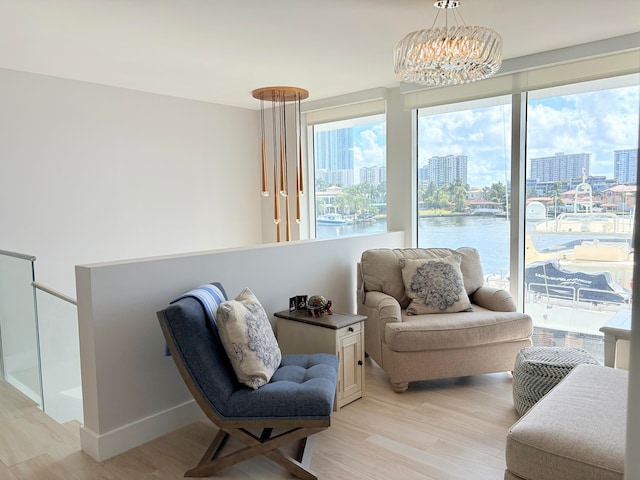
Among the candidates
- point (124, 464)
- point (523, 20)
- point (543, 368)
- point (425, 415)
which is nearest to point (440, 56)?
point (523, 20)

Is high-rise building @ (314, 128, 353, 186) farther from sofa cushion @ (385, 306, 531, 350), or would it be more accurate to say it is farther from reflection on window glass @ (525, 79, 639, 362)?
sofa cushion @ (385, 306, 531, 350)

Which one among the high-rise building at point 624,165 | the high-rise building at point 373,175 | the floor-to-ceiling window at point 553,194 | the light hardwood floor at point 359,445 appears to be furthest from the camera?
the high-rise building at point 373,175

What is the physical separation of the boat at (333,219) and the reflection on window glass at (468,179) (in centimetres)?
93

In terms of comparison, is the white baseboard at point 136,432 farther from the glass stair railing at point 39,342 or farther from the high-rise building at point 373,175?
the high-rise building at point 373,175

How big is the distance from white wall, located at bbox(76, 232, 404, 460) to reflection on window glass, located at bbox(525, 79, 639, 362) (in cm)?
246

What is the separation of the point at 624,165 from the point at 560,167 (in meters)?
0.44

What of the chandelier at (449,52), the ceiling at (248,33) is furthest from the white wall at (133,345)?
the chandelier at (449,52)

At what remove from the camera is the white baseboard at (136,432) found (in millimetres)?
2389

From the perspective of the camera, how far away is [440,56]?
8.16 ft

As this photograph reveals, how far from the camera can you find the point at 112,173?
432 cm

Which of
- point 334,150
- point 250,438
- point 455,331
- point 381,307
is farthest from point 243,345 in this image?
point 334,150

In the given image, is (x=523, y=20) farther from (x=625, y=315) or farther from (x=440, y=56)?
(x=625, y=315)

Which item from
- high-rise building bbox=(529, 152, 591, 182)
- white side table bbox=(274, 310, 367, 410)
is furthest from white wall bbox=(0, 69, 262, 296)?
high-rise building bbox=(529, 152, 591, 182)

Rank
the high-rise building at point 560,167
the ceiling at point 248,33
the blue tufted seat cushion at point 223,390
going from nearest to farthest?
the blue tufted seat cushion at point 223,390 < the ceiling at point 248,33 < the high-rise building at point 560,167
